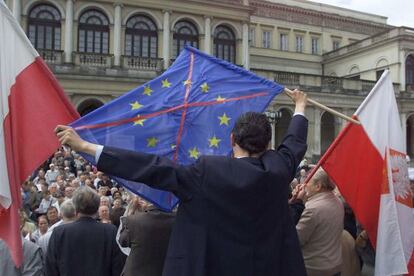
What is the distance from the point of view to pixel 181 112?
4242 mm

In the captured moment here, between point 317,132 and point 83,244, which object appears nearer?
point 83,244

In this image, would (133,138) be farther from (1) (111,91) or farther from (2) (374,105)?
(1) (111,91)

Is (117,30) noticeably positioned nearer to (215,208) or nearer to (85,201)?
(85,201)

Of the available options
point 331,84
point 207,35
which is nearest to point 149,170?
point 207,35

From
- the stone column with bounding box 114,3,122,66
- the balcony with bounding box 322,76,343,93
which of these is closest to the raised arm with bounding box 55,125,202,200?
the stone column with bounding box 114,3,122,66

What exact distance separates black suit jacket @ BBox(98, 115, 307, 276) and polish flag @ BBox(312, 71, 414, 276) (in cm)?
170

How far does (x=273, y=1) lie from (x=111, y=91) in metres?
22.9

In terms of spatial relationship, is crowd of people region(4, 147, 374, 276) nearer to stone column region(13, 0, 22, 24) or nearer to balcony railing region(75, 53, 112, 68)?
balcony railing region(75, 53, 112, 68)

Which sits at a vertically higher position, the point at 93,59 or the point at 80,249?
the point at 93,59

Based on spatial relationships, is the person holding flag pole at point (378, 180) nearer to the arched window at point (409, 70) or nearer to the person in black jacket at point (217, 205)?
the person in black jacket at point (217, 205)

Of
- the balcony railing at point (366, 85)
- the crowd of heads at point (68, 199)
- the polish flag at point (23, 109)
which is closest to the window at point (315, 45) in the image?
the balcony railing at point (366, 85)

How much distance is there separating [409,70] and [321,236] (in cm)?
3743

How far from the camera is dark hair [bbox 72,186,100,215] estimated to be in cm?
446

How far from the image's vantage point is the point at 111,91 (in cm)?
2833
